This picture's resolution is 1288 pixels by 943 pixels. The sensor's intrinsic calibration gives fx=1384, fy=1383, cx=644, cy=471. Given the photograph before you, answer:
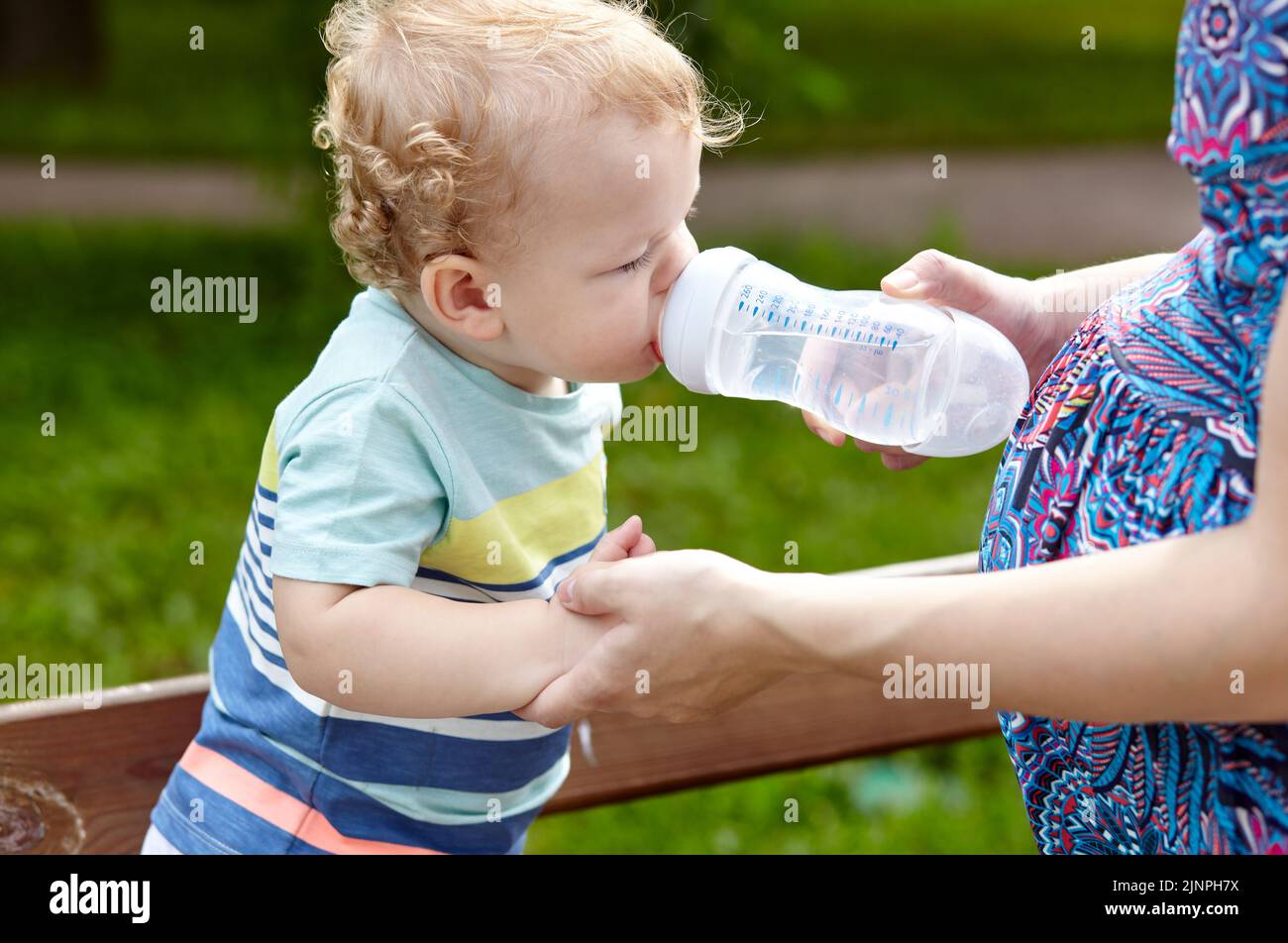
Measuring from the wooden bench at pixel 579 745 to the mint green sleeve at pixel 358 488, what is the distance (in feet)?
2.04

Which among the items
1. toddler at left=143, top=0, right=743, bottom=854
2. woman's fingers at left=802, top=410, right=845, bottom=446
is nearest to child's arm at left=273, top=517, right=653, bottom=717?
toddler at left=143, top=0, right=743, bottom=854

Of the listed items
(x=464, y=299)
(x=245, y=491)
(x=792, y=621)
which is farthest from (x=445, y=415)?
(x=245, y=491)

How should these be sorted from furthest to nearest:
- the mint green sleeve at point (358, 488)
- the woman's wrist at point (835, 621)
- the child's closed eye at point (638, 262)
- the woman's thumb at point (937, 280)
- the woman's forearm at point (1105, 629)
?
1. the woman's thumb at point (937, 280)
2. the child's closed eye at point (638, 262)
3. the mint green sleeve at point (358, 488)
4. the woman's wrist at point (835, 621)
5. the woman's forearm at point (1105, 629)

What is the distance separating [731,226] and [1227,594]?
241 inches

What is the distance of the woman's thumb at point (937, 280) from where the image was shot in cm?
178

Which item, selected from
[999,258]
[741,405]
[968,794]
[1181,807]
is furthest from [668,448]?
[1181,807]

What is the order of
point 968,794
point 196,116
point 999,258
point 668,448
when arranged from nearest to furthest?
point 968,794 → point 668,448 → point 999,258 → point 196,116

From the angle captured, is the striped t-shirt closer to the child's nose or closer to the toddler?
the toddler

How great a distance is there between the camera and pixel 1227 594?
3.85 ft

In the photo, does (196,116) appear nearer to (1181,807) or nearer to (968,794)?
(968,794)

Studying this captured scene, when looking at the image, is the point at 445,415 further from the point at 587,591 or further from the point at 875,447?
the point at 875,447

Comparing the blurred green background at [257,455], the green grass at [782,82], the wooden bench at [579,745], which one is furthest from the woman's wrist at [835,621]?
the green grass at [782,82]

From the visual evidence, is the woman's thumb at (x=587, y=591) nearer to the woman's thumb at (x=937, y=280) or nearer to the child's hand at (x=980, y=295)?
the child's hand at (x=980, y=295)

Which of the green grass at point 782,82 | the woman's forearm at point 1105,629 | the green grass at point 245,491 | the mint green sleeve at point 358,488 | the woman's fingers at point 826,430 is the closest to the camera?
the woman's forearm at point 1105,629
